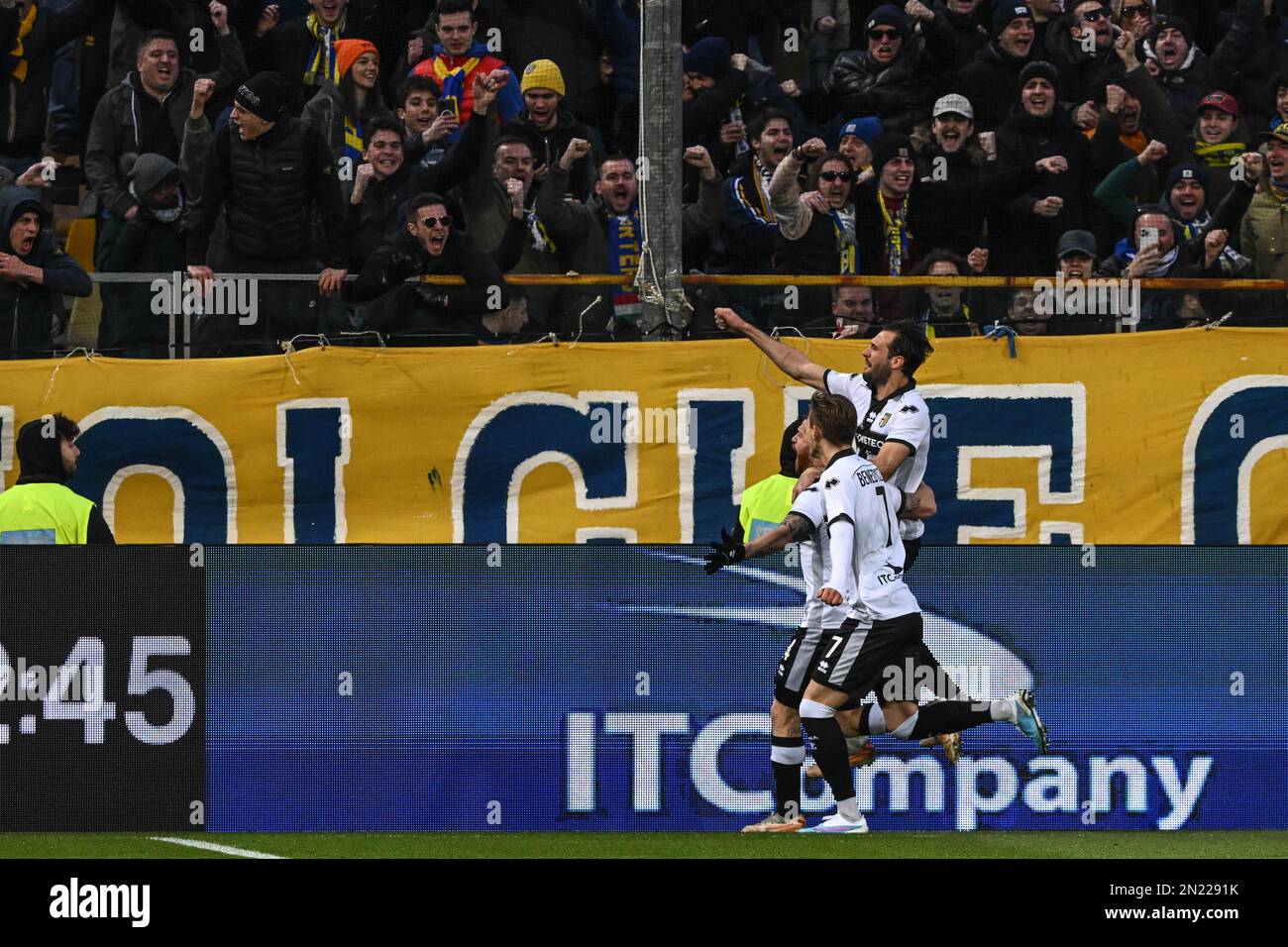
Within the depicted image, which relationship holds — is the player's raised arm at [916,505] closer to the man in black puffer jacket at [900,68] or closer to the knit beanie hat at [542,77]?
the knit beanie hat at [542,77]

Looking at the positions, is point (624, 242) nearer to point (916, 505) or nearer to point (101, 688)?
point (916, 505)

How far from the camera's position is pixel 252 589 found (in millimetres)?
9469

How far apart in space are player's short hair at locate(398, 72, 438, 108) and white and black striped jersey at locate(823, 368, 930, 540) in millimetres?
4365

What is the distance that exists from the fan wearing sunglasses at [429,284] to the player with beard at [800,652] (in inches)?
136

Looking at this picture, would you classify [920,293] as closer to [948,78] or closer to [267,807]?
[948,78]

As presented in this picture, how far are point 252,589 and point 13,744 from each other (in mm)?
1241

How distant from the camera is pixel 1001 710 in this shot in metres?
9.20

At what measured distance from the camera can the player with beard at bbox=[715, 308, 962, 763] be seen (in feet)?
31.0

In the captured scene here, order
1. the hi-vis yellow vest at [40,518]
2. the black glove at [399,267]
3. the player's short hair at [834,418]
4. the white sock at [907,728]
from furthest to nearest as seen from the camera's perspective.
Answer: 1. the black glove at [399,267]
2. the hi-vis yellow vest at [40,518]
3. the white sock at [907,728]
4. the player's short hair at [834,418]

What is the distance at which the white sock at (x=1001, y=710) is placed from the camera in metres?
9.18

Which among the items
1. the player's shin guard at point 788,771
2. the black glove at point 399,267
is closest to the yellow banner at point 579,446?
the black glove at point 399,267

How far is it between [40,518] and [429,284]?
297cm

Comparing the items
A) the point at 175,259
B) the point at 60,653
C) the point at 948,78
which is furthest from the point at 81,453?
the point at 948,78

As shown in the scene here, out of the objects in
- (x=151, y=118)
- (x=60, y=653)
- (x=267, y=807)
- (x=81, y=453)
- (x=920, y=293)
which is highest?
(x=151, y=118)
